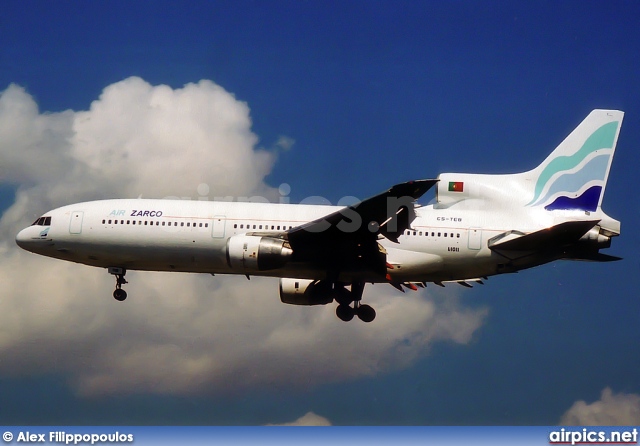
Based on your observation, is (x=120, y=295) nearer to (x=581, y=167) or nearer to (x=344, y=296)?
(x=344, y=296)

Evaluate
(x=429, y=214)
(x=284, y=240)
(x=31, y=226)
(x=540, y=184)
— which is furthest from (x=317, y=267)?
(x=31, y=226)

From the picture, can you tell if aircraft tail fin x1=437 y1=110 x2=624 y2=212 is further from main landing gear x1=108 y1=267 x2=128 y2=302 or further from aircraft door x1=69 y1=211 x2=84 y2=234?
aircraft door x1=69 y1=211 x2=84 y2=234

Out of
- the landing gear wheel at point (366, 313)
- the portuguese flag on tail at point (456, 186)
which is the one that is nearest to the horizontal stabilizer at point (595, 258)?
the portuguese flag on tail at point (456, 186)

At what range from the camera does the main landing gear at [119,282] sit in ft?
126

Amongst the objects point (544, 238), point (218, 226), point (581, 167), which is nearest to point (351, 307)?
point (218, 226)

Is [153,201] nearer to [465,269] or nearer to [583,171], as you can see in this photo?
[465,269]

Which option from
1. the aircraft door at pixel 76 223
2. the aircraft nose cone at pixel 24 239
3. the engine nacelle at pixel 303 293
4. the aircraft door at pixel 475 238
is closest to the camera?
the aircraft door at pixel 475 238

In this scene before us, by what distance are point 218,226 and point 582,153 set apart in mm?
17433

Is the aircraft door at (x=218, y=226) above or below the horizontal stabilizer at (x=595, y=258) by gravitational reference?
above

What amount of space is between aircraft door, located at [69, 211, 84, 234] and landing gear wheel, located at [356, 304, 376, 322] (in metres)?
13.5

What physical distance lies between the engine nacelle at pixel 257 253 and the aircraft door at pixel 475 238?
7966mm

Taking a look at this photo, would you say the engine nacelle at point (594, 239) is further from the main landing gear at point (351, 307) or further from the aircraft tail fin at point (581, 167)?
the main landing gear at point (351, 307)

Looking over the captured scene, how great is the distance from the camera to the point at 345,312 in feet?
125

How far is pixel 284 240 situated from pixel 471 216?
27.8 ft
